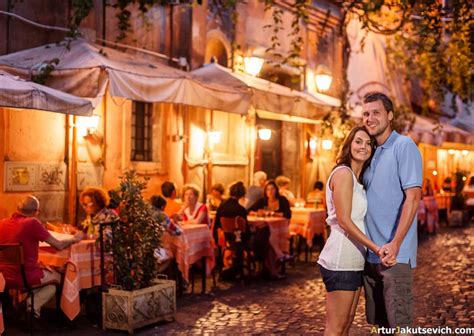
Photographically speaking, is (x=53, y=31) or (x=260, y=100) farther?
(x=260, y=100)

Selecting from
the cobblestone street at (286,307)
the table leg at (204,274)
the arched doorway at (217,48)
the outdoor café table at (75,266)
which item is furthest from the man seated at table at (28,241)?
the arched doorway at (217,48)

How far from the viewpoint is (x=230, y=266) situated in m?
11.7

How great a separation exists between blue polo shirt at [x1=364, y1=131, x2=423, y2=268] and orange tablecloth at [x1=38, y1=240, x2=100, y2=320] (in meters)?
4.25

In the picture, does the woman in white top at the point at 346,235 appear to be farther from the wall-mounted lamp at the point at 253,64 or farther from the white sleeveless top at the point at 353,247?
the wall-mounted lamp at the point at 253,64

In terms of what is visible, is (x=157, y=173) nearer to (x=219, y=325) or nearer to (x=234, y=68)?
(x=234, y=68)

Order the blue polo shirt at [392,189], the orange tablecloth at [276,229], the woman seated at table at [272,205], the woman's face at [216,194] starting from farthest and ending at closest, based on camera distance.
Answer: the woman's face at [216,194]
the woman seated at table at [272,205]
the orange tablecloth at [276,229]
the blue polo shirt at [392,189]

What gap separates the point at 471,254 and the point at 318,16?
8.11m

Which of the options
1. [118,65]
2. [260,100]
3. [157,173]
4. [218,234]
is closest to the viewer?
[118,65]

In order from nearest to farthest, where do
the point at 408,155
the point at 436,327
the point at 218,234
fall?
the point at 408,155 → the point at 436,327 → the point at 218,234

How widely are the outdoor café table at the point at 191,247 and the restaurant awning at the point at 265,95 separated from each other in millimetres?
2767

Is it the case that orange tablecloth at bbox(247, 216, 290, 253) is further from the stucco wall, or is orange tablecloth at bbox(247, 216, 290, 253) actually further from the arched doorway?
the arched doorway

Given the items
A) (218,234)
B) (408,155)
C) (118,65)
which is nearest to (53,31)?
(118,65)

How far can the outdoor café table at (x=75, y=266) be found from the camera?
819 cm

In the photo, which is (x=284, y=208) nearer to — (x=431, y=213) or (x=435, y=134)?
(x=431, y=213)
